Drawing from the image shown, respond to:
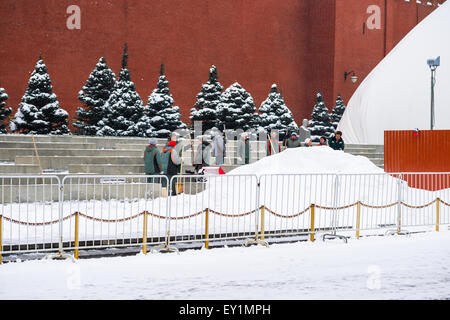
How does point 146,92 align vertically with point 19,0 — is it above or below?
below

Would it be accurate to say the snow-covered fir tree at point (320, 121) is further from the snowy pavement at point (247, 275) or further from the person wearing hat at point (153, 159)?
the snowy pavement at point (247, 275)

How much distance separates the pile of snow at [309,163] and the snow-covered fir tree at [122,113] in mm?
9792

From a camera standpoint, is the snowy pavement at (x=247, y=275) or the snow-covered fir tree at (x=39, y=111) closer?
the snowy pavement at (x=247, y=275)

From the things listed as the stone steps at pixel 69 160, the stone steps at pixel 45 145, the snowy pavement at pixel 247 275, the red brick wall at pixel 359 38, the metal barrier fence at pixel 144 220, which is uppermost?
the red brick wall at pixel 359 38

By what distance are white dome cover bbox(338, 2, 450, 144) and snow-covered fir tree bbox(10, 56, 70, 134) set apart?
16.6 metres

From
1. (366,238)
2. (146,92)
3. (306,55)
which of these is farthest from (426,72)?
(366,238)

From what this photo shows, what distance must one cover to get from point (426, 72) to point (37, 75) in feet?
65.2

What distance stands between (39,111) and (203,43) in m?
13.6

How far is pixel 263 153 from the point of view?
22969mm

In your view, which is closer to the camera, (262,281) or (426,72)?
(262,281)

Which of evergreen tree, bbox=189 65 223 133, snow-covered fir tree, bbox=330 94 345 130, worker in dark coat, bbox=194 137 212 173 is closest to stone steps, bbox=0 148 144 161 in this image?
worker in dark coat, bbox=194 137 212 173

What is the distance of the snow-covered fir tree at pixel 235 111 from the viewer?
2916cm

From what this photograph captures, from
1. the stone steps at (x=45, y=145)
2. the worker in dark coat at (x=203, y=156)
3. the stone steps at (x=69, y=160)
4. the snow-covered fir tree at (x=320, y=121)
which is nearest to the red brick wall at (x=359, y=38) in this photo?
the snow-covered fir tree at (x=320, y=121)
